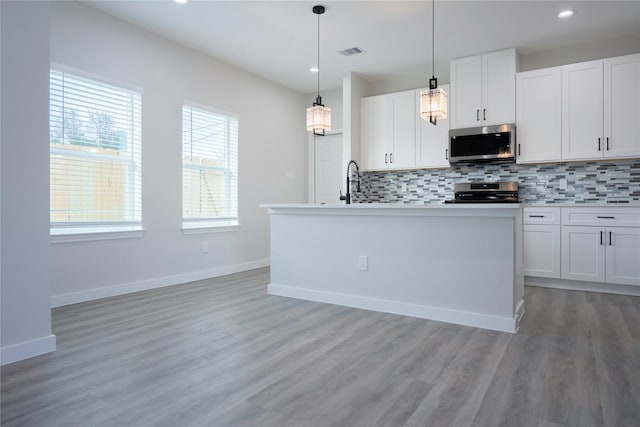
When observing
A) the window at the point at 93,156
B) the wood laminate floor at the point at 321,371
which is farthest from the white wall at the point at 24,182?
the window at the point at 93,156

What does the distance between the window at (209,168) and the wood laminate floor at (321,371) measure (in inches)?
70.6

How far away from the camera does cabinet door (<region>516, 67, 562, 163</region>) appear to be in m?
4.42

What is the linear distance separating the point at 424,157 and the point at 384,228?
245cm

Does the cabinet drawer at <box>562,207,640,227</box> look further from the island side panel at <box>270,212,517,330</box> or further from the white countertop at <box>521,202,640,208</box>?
the island side panel at <box>270,212,517,330</box>

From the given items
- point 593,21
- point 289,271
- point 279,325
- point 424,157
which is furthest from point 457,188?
point 279,325

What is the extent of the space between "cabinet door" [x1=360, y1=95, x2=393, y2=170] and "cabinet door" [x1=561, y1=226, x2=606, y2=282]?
98.0 inches

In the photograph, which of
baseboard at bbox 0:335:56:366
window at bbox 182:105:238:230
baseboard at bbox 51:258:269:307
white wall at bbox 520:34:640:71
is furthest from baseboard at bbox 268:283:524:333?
white wall at bbox 520:34:640:71

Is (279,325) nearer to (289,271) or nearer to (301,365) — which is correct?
(301,365)

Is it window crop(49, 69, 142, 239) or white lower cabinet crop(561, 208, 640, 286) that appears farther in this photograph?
white lower cabinet crop(561, 208, 640, 286)

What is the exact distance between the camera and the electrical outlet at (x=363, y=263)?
3.36m

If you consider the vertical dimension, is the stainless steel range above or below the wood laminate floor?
above

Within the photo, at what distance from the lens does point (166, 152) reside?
438 centimetres

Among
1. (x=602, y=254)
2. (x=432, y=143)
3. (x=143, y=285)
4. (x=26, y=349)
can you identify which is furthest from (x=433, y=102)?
(x=143, y=285)

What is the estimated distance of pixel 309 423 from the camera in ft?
5.20
